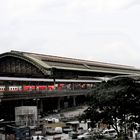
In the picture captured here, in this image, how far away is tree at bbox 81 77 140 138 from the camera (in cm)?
1438

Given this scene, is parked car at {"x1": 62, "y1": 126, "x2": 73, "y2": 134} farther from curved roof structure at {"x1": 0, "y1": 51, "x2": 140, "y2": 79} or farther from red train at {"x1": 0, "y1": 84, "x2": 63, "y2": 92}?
red train at {"x1": 0, "y1": 84, "x2": 63, "y2": 92}

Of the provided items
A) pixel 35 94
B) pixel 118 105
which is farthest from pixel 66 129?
pixel 118 105

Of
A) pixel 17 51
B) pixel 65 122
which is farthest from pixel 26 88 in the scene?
pixel 65 122

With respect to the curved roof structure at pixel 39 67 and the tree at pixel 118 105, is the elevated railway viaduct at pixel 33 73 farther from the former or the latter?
the tree at pixel 118 105

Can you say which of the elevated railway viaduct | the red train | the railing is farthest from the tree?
the red train

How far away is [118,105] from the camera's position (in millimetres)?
14484

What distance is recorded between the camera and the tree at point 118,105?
566 inches

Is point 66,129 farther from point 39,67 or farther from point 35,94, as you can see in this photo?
point 35,94

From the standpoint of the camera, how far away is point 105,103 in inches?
578

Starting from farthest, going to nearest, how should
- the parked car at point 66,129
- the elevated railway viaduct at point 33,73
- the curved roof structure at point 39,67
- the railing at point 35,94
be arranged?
the railing at point 35,94 → the elevated railway viaduct at point 33,73 → the curved roof structure at point 39,67 → the parked car at point 66,129

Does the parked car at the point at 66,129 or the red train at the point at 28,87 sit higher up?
the red train at the point at 28,87

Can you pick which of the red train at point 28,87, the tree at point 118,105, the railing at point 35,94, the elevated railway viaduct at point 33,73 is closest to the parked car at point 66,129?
the railing at point 35,94

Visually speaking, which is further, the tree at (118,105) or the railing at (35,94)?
the railing at (35,94)

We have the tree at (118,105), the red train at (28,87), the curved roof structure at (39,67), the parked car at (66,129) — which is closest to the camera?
the tree at (118,105)
